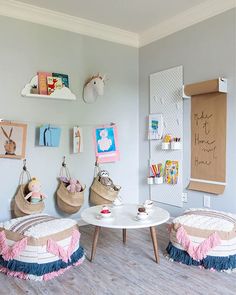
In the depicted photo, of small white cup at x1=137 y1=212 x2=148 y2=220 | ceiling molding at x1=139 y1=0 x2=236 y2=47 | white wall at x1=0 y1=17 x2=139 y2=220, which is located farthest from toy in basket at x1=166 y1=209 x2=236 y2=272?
ceiling molding at x1=139 y1=0 x2=236 y2=47

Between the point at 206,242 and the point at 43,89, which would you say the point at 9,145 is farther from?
the point at 206,242

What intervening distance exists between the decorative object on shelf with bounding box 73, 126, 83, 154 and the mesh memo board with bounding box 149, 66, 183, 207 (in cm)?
94

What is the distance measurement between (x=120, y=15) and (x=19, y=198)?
7.55 ft

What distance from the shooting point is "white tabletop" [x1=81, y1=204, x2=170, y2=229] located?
2.35 m

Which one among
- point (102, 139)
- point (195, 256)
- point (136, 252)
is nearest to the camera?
point (195, 256)

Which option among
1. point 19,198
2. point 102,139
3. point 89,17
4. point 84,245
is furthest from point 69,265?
point 89,17

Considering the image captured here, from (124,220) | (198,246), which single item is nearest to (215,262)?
(198,246)

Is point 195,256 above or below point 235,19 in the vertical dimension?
below

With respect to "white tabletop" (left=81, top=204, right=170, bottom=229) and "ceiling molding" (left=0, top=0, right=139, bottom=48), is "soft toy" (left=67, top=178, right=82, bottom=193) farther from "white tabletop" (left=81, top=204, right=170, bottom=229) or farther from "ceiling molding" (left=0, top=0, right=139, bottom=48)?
"ceiling molding" (left=0, top=0, right=139, bottom=48)

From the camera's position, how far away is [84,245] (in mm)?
2982

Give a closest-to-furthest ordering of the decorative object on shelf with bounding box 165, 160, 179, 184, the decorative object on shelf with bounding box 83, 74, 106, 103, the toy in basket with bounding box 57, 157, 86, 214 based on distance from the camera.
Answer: the toy in basket with bounding box 57, 157, 86, 214 → the decorative object on shelf with bounding box 83, 74, 106, 103 → the decorative object on shelf with bounding box 165, 160, 179, 184

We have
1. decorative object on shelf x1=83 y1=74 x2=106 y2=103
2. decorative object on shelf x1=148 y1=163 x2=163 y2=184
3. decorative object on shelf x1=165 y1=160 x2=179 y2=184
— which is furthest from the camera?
decorative object on shelf x1=148 y1=163 x2=163 y2=184

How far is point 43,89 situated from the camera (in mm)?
3287

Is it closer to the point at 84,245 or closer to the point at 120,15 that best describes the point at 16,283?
the point at 84,245
